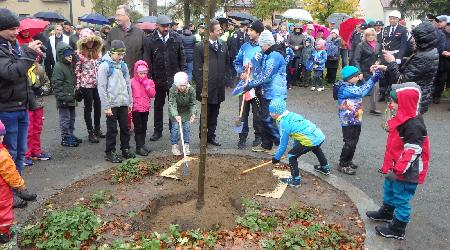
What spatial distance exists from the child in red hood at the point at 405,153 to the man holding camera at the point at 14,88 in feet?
14.3

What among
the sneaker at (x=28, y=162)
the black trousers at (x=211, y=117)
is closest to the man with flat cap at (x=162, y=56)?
the black trousers at (x=211, y=117)

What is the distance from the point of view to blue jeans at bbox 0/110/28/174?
5.21 metres

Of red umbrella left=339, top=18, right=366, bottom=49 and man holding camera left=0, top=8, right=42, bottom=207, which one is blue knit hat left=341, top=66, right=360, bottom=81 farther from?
red umbrella left=339, top=18, right=366, bottom=49

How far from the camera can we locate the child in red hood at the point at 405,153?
4363 mm

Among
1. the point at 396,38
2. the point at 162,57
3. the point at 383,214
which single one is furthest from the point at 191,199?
the point at 396,38

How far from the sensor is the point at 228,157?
7.10 meters

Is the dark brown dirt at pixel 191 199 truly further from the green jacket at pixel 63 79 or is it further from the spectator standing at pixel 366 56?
the spectator standing at pixel 366 56

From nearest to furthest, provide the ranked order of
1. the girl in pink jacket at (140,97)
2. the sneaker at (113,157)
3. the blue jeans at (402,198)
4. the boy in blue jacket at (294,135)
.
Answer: the blue jeans at (402,198), the boy in blue jacket at (294,135), the sneaker at (113,157), the girl in pink jacket at (140,97)

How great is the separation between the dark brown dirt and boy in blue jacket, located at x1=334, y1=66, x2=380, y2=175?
2.89 feet

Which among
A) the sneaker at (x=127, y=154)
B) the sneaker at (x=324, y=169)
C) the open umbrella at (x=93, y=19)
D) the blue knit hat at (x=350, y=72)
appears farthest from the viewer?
the open umbrella at (x=93, y=19)

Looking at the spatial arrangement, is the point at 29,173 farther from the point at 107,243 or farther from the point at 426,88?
the point at 426,88

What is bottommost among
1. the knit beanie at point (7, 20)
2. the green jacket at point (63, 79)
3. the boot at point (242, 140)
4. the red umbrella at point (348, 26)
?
→ the boot at point (242, 140)

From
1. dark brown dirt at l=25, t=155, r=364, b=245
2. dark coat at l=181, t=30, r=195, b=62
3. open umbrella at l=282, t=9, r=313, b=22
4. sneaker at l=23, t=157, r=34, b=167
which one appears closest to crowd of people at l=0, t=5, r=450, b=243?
sneaker at l=23, t=157, r=34, b=167

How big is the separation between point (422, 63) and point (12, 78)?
18.9 feet
